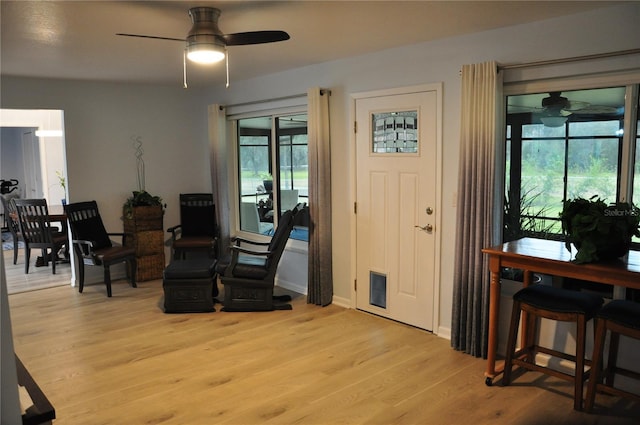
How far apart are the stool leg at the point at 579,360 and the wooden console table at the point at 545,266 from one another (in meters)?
0.28

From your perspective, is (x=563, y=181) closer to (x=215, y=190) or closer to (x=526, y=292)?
(x=526, y=292)

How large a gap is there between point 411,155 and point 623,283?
199cm

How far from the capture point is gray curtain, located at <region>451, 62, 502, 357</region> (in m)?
3.55

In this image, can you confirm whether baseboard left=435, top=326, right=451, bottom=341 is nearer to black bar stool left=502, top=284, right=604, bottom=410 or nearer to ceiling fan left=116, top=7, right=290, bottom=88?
black bar stool left=502, top=284, right=604, bottom=410

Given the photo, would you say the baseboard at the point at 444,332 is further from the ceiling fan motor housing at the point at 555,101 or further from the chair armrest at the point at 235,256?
the ceiling fan motor housing at the point at 555,101

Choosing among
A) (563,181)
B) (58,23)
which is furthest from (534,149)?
(58,23)

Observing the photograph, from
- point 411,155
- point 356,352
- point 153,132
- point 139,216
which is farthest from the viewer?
point 153,132

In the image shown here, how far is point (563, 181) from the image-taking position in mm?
3541

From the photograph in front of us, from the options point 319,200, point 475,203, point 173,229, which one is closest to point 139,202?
point 173,229

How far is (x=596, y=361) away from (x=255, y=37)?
2.74 m

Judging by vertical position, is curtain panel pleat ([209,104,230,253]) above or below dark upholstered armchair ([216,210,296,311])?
above

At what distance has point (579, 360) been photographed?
2.95 m

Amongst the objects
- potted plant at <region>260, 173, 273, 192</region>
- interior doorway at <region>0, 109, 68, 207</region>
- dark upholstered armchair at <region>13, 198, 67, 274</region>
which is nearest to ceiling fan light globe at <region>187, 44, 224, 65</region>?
potted plant at <region>260, 173, 273, 192</region>

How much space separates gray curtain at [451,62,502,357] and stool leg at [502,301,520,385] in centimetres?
42
